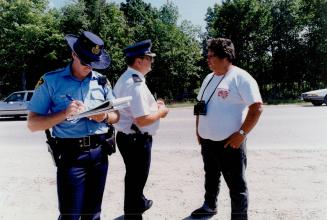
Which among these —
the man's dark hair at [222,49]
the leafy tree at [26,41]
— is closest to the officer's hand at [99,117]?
the man's dark hair at [222,49]

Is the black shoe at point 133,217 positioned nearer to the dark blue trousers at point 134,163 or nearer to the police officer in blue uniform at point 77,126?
the dark blue trousers at point 134,163

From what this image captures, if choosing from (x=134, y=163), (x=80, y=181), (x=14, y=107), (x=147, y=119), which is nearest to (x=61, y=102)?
(x=80, y=181)

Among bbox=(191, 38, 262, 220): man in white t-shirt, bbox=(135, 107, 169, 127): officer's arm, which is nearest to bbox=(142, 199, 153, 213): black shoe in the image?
bbox=(191, 38, 262, 220): man in white t-shirt

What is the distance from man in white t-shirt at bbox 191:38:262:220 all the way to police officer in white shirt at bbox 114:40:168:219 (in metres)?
0.49

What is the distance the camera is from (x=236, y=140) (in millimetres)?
3650

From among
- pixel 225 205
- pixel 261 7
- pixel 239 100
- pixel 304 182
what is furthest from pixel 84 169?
pixel 261 7

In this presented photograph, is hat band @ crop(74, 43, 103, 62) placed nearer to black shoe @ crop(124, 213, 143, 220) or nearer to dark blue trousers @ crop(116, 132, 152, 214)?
dark blue trousers @ crop(116, 132, 152, 214)

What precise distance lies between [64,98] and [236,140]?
1.64 metres

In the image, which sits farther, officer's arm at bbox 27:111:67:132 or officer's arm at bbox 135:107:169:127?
officer's arm at bbox 135:107:169:127

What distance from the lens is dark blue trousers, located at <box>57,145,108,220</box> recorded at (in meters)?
2.86

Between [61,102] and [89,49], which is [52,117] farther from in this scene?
[89,49]

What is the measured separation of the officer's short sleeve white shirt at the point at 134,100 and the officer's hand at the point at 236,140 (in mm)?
728

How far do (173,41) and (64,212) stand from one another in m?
30.8

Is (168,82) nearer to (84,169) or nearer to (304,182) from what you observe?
(304,182)
